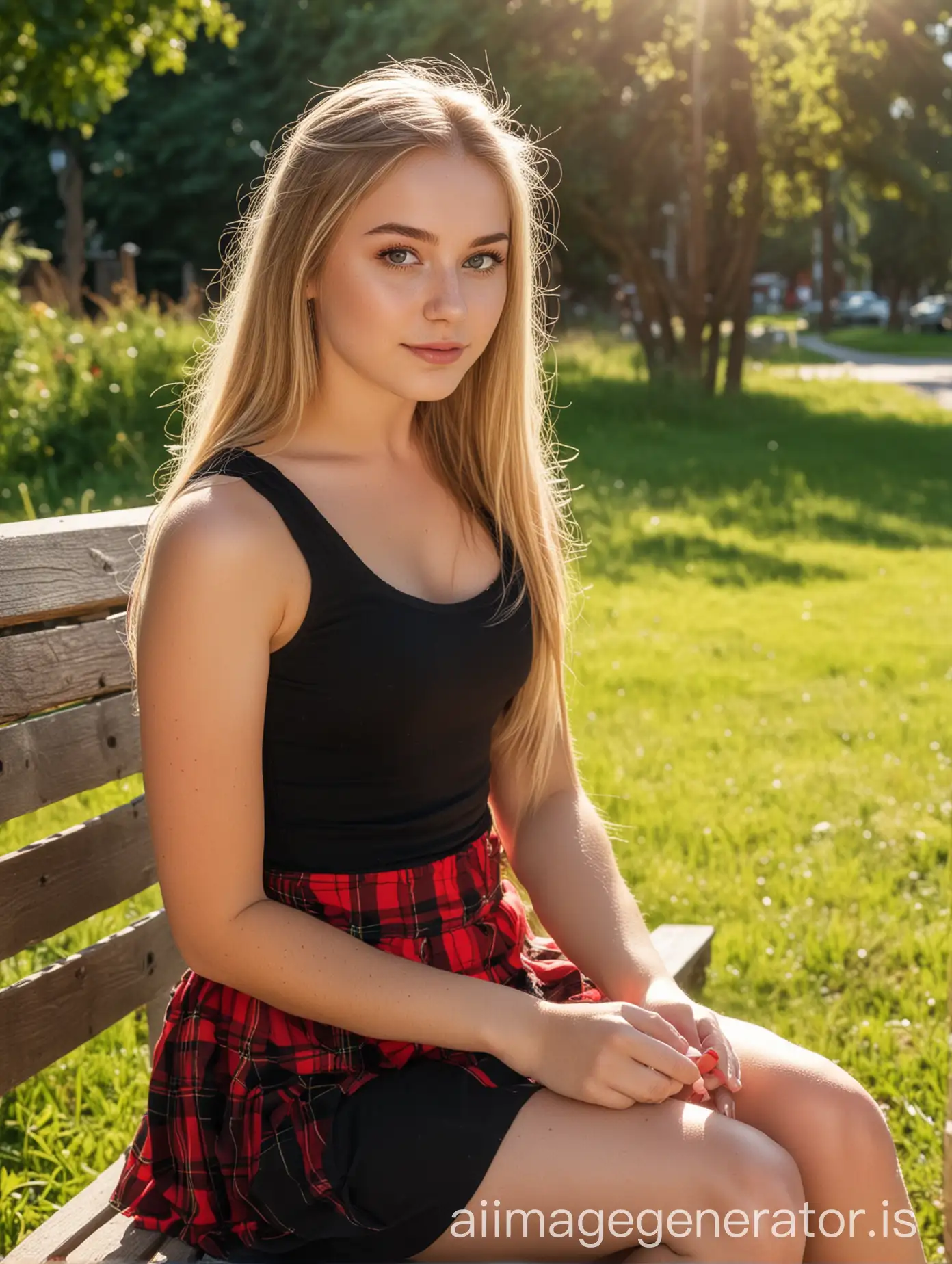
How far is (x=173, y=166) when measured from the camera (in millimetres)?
34094

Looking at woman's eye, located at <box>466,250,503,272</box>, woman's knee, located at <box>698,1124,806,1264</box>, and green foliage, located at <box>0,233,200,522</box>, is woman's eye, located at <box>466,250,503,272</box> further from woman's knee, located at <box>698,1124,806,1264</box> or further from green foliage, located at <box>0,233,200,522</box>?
green foliage, located at <box>0,233,200,522</box>

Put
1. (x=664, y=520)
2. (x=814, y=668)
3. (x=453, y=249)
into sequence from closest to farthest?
1. (x=453, y=249)
2. (x=814, y=668)
3. (x=664, y=520)

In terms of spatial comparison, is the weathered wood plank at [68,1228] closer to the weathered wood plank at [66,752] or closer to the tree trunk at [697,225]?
the weathered wood plank at [66,752]

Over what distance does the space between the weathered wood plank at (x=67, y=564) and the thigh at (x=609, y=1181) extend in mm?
1053

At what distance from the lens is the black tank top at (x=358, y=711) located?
187cm

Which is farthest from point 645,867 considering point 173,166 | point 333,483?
point 173,166

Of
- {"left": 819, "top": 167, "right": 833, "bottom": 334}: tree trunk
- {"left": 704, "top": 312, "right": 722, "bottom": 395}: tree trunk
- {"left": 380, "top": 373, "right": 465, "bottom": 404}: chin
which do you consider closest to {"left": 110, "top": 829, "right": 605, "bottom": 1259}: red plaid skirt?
{"left": 380, "top": 373, "right": 465, "bottom": 404}: chin

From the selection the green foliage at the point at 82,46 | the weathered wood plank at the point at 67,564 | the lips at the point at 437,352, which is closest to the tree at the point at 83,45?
the green foliage at the point at 82,46

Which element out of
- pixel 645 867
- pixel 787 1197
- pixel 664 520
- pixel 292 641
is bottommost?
pixel 664 520

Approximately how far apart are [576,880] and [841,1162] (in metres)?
0.57

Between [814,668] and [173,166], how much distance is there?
100ft

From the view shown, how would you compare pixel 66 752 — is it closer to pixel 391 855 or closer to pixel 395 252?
pixel 391 855

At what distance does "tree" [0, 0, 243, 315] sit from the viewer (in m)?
9.70

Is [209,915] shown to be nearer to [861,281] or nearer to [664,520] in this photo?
[664,520]
